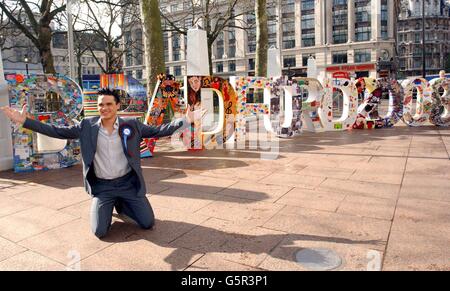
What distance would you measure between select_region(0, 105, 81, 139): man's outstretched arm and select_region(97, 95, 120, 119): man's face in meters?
0.37

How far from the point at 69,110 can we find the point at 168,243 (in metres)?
5.90

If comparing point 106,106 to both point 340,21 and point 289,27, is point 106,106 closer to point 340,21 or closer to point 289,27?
point 340,21

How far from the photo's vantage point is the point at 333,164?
805cm

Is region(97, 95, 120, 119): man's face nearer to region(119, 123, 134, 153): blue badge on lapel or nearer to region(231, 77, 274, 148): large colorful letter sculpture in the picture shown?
region(119, 123, 134, 153): blue badge on lapel

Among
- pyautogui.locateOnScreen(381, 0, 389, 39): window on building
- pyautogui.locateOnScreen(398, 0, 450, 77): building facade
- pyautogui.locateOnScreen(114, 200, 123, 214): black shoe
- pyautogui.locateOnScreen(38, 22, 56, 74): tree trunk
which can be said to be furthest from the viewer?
pyautogui.locateOnScreen(398, 0, 450, 77): building facade

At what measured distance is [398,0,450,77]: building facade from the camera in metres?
89.8

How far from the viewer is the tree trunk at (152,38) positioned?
1290 centimetres

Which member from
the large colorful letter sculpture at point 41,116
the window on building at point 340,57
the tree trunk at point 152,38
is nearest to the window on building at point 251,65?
the window on building at point 340,57

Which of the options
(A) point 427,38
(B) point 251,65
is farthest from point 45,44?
(A) point 427,38

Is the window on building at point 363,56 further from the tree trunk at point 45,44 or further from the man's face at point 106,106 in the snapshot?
the man's face at point 106,106

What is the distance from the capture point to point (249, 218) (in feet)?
15.6

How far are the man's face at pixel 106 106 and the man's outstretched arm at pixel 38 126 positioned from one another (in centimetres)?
37

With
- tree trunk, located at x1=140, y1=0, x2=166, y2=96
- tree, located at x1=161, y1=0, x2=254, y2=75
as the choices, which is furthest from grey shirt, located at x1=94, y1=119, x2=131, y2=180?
tree, located at x1=161, y1=0, x2=254, y2=75
